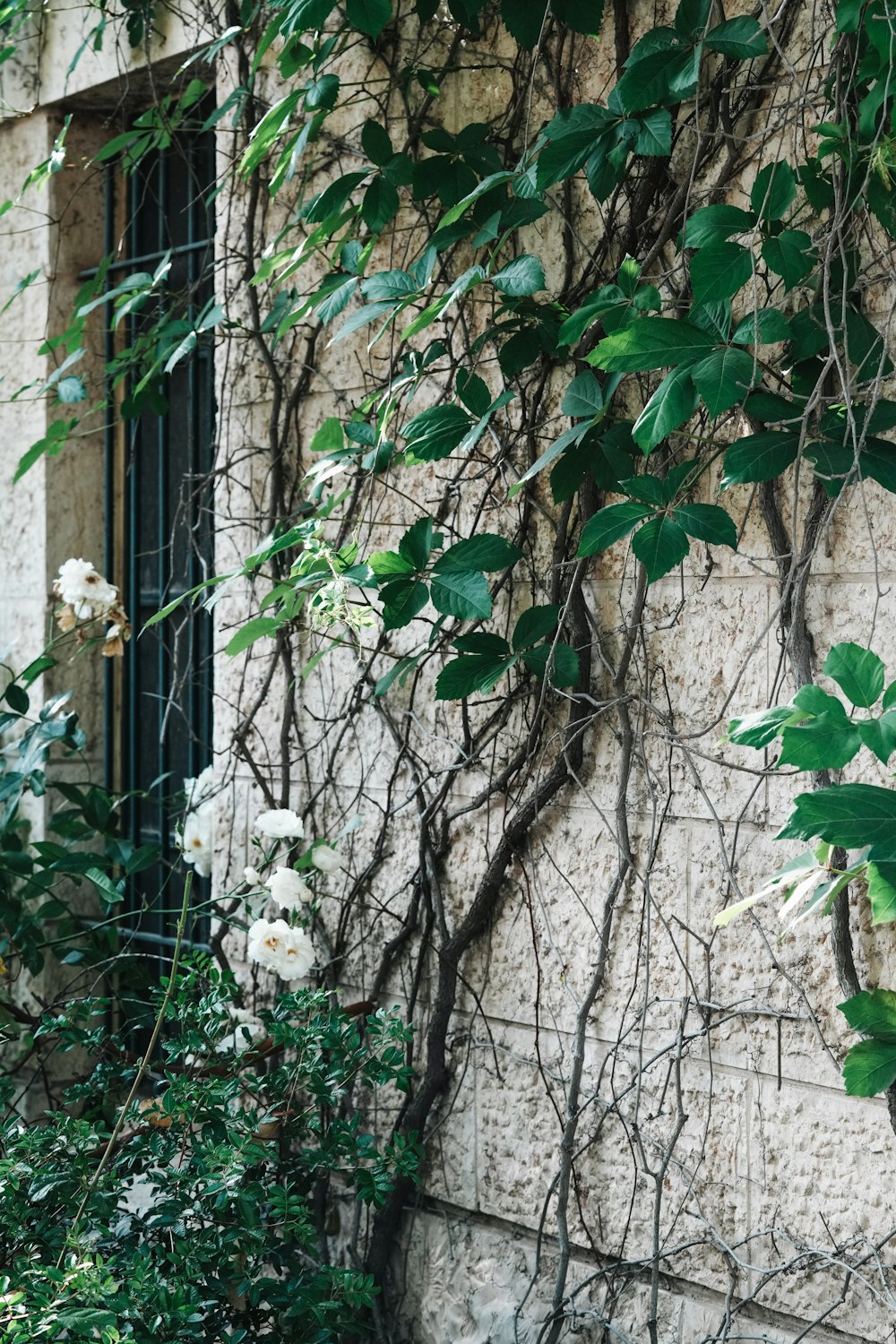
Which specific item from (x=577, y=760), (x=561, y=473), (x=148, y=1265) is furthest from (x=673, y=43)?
(x=148, y=1265)

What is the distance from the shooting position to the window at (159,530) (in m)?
3.14

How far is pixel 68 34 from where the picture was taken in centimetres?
325

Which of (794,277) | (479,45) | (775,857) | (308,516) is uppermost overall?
(479,45)

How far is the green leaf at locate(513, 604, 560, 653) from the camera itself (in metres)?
2.04

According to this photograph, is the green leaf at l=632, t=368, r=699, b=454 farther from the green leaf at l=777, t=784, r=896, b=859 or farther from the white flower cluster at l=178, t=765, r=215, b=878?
the white flower cluster at l=178, t=765, r=215, b=878

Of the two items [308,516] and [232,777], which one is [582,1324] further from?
[308,516]

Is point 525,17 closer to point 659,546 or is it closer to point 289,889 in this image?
point 659,546

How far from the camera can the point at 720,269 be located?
1.64 m

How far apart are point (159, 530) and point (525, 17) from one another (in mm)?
1647

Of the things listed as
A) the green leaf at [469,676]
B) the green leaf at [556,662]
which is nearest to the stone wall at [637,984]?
the green leaf at [556,662]

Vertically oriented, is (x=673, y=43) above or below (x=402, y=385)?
above

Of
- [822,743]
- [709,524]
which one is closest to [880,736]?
[822,743]

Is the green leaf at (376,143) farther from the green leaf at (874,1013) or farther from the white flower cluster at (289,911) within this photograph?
the green leaf at (874,1013)

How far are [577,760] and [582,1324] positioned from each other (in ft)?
2.85
